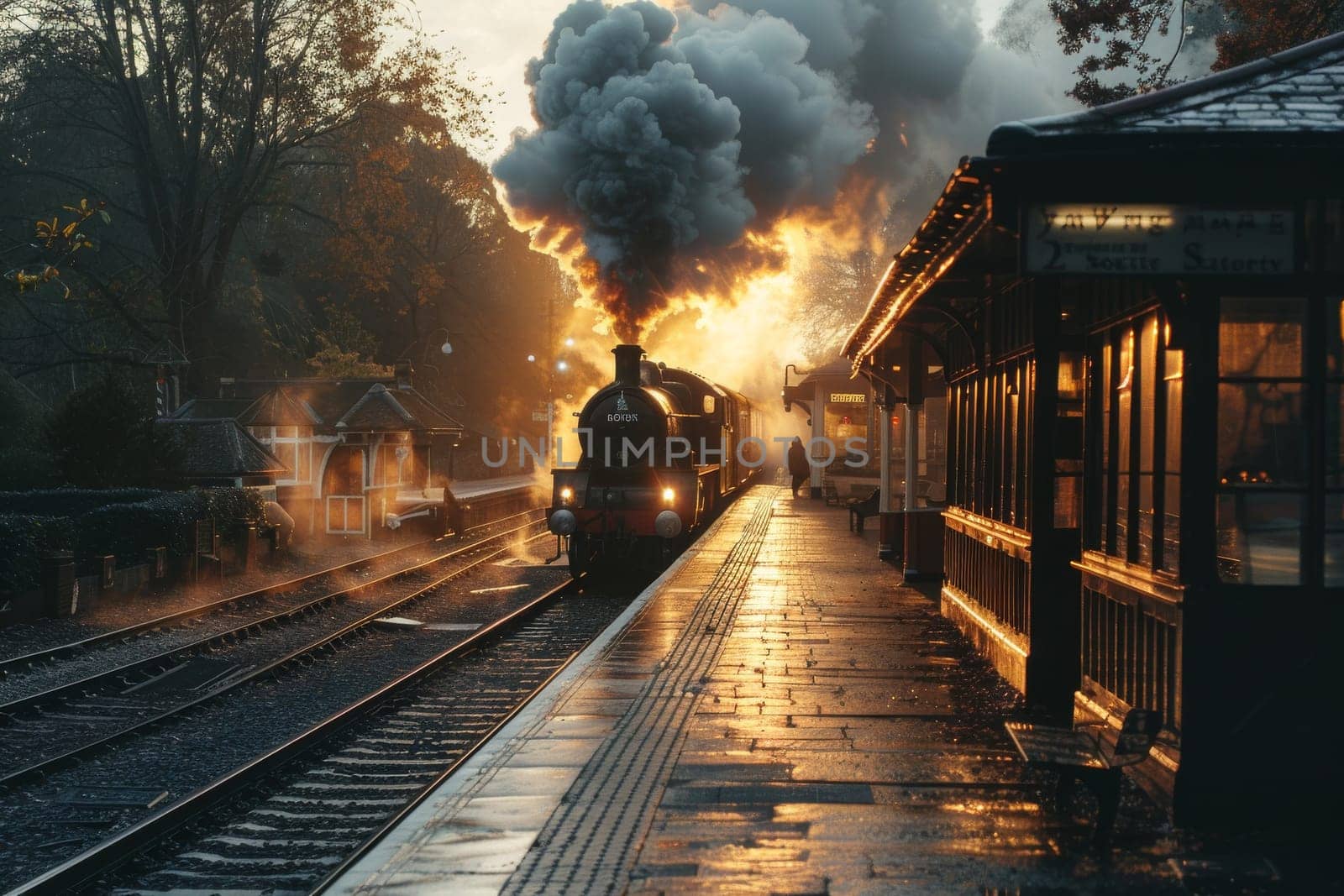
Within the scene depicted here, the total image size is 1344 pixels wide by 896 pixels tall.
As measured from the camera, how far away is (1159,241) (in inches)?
207

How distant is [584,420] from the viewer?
728 inches

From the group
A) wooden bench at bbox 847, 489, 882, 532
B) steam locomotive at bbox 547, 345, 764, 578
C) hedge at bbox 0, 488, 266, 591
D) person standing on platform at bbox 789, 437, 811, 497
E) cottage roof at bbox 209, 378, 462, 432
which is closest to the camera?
hedge at bbox 0, 488, 266, 591

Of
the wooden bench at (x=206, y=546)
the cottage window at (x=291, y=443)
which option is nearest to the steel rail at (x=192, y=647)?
the wooden bench at (x=206, y=546)

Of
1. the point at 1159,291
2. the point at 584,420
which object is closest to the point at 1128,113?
the point at 1159,291

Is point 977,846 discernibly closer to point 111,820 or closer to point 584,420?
point 111,820

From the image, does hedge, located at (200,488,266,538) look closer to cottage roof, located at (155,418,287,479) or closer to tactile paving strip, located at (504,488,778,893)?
cottage roof, located at (155,418,287,479)

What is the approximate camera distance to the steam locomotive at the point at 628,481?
17.2 meters

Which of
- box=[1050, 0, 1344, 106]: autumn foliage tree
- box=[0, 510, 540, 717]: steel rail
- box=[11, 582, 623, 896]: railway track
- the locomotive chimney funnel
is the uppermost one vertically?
box=[1050, 0, 1344, 106]: autumn foliage tree

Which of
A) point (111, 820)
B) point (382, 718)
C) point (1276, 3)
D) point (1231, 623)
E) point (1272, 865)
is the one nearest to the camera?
point (1272, 865)

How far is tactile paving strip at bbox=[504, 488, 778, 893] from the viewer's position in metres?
Answer: 4.89

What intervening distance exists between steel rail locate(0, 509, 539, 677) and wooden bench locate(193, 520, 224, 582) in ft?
3.84

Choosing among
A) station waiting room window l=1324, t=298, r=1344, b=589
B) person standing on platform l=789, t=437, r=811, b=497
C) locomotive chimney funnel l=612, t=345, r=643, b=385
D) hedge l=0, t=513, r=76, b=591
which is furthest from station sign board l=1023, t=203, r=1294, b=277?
person standing on platform l=789, t=437, r=811, b=497

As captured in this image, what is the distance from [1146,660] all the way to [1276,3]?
15534 mm

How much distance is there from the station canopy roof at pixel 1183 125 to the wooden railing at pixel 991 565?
253 centimetres
